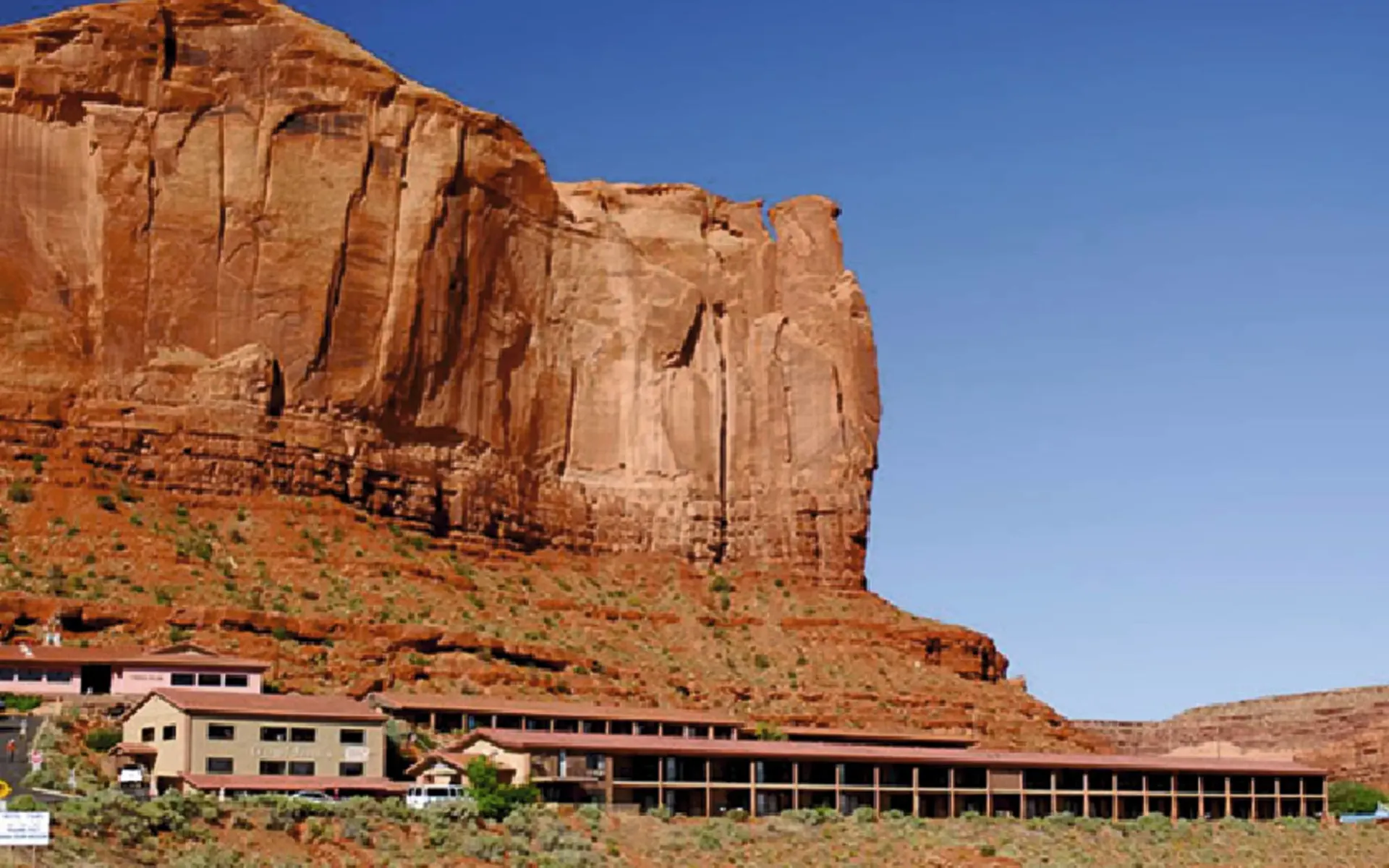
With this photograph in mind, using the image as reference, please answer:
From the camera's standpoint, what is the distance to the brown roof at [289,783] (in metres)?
84.2

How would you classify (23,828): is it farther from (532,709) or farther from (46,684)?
(532,709)

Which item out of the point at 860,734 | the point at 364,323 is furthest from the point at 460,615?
the point at 860,734

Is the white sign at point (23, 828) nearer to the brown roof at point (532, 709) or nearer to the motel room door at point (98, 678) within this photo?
the motel room door at point (98, 678)

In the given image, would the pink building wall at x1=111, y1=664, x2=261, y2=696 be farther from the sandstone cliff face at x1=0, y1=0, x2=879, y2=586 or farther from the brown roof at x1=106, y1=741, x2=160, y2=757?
the sandstone cliff face at x1=0, y1=0, x2=879, y2=586

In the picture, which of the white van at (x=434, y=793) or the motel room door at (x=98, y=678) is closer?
the white van at (x=434, y=793)

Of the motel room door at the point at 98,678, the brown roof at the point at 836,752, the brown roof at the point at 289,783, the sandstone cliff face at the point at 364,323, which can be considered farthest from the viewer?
the sandstone cliff face at the point at 364,323

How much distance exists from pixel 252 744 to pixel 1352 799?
258 feet

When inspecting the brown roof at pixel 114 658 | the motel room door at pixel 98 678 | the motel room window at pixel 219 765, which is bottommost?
the motel room window at pixel 219 765

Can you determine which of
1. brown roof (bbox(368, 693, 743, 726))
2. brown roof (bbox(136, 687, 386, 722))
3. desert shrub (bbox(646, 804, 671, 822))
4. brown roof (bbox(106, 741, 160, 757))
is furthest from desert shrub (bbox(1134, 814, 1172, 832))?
brown roof (bbox(106, 741, 160, 757))

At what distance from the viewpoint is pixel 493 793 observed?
86.6 metres

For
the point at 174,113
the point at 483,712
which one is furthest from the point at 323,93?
the point at 483,712

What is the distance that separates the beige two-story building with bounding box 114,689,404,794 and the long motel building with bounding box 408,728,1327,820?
3083 mm

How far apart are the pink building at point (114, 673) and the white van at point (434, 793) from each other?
32.0 feet

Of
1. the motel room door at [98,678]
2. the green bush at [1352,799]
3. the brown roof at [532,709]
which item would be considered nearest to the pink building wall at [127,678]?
the motel room door at [98,678]
